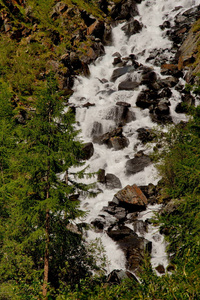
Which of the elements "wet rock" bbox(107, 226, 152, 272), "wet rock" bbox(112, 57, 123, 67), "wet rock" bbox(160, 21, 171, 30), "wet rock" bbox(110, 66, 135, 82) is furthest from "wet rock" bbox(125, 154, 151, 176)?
"wet rock" bbox(160, 21, 171, 30)

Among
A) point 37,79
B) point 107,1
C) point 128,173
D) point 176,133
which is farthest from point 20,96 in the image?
point 107,1

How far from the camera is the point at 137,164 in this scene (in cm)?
2397

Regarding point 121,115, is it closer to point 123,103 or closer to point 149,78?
point 123,103

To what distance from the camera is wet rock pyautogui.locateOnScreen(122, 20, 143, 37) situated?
45.9 meters

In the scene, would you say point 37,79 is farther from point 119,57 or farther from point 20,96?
point 119,57

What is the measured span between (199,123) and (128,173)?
46.0 ft

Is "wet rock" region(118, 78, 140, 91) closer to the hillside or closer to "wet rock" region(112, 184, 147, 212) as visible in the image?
the hillside

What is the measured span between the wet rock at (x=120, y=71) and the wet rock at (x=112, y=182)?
21.0m

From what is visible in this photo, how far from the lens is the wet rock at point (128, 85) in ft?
111

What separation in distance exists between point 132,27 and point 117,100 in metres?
23.3

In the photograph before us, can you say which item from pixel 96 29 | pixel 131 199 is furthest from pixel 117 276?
pixel 96 29

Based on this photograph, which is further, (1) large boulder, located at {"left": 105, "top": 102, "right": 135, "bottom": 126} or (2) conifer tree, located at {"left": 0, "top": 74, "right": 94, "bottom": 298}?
(1) large boulder, located at {"left": 105, "top": 102, "right": 135, "bottom": 126}

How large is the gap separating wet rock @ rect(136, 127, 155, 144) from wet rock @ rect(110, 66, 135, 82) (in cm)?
1462

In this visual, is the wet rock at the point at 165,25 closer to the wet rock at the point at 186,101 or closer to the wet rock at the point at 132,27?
the wet rock at the point at 132,27
